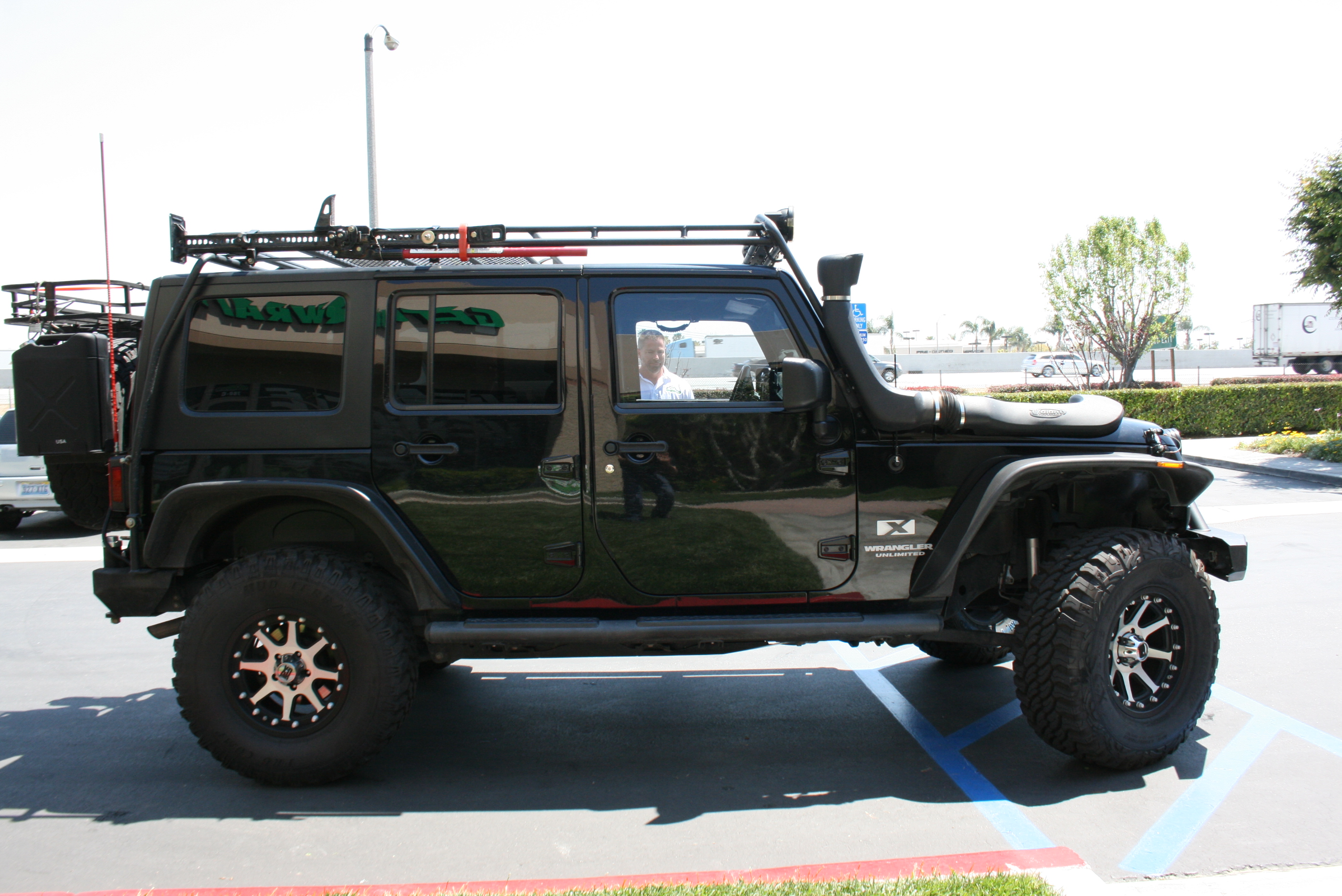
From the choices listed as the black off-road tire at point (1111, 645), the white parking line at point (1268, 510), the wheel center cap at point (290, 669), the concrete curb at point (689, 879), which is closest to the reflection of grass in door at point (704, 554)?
the black off-road tire at point (1111, 645)

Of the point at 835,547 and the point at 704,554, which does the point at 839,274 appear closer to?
the point at 835,547

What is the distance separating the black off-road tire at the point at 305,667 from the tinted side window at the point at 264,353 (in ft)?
2.28

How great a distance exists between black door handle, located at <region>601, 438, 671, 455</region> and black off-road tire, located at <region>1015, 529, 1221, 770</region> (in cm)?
174

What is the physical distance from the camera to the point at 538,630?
3539 millimetres

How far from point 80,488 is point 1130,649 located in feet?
15.7

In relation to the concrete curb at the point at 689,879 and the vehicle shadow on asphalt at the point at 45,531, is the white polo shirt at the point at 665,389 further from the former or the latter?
the vehicle shadow on asphalt at the point at 45,531

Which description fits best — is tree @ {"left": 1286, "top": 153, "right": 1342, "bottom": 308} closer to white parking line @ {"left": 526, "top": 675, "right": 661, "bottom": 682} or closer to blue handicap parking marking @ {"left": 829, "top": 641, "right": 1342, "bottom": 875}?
blue handicap parking marking @ {"left": 829, "top": 641, "right": 1342, "bottom": 875}

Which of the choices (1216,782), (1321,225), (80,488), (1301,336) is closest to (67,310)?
(80,488)

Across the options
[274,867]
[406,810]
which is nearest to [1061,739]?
[406,810]

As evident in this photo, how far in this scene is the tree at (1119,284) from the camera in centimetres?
2234

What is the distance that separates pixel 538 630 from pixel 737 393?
1.34 metres

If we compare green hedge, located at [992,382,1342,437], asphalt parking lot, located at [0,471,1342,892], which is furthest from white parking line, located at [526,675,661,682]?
green hedge, located at [992,382,1342,437]

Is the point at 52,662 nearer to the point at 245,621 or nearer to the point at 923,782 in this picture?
the point at 245,621

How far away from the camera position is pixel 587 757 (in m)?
3.95
